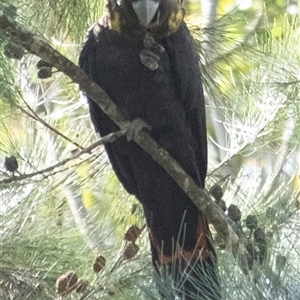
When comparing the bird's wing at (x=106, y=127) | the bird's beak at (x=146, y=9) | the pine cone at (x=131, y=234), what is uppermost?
the bird's beak at (x=146, y=9)

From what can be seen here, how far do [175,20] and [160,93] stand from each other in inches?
6.5

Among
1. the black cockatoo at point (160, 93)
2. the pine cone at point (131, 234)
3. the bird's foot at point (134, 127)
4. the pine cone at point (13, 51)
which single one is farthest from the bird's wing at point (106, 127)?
the pine cone at point (13, 51)

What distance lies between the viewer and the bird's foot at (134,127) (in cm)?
167

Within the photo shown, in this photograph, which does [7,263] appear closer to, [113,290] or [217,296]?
[113,290]

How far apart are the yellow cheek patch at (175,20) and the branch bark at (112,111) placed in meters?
0.23

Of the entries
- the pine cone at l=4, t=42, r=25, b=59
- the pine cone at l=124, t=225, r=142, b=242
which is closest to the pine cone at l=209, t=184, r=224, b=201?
the pine cone at l=124, t=225, r=142, b=242

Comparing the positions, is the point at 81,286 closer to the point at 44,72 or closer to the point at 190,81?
the point at 44,72

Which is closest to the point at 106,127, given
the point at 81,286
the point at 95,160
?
the point at 95,160

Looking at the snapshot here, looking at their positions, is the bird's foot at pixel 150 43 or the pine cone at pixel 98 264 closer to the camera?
the pine cone at pixel 98 264

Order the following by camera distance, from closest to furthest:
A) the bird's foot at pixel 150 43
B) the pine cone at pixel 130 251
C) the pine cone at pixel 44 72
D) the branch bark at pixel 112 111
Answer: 1. the branch bark at pixel 112 111
2. the pine cone at pixel 44 72
3. the pine cone at pixel 130 251
4. the bird's foot at pixel 150 43

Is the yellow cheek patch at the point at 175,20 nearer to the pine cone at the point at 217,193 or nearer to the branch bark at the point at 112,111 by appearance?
the branch bark at the point at 112,111

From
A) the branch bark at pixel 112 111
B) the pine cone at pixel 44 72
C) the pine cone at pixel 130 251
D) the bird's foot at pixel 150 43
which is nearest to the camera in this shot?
the branch bark at pixel 112 111

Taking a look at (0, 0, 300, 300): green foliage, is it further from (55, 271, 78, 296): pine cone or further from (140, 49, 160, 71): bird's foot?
(140, 49, 160, 71): bird's foot

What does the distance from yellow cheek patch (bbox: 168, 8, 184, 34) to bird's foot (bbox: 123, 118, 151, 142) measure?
0.69 feet
